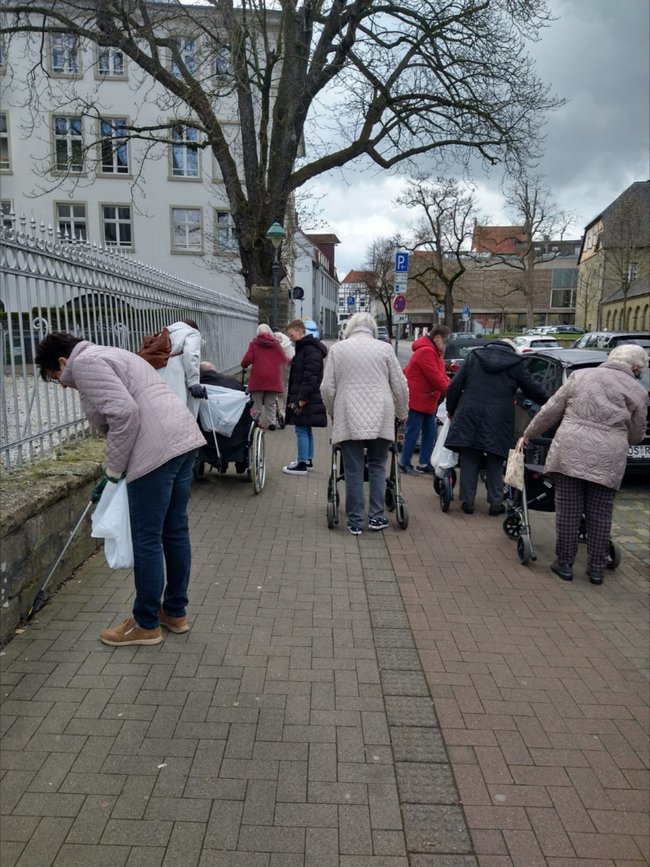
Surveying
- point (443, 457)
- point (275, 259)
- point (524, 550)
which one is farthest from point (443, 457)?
point (275, 259)

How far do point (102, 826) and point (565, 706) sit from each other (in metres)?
2.24

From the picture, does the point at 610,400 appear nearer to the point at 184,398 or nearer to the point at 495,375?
the point at 495,375

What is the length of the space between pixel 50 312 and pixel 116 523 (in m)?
2.28

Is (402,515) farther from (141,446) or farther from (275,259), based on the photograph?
(275,259)

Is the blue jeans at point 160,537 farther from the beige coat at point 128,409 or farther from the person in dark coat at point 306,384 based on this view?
the person in dark coat at point 306,384

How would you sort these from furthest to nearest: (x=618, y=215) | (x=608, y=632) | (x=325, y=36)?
(x=618, y=215)
(x=325, y=36)
(x=608, y=632)

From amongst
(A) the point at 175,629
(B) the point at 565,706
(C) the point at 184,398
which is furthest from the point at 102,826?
(C) the point at 184,398

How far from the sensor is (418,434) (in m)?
8.73

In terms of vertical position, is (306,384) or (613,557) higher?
(306,384)

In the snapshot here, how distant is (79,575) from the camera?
4754 millimetres

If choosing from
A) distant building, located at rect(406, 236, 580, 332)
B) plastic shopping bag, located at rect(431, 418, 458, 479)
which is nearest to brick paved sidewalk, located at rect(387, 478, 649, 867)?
plastic shopping bag, located at rect(431, 418, 458, 479)

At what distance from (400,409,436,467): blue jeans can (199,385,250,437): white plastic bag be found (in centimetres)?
268

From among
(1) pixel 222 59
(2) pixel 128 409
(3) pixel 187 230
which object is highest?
(1) pixel 222 59

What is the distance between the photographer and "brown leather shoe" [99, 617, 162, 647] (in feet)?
12.2
